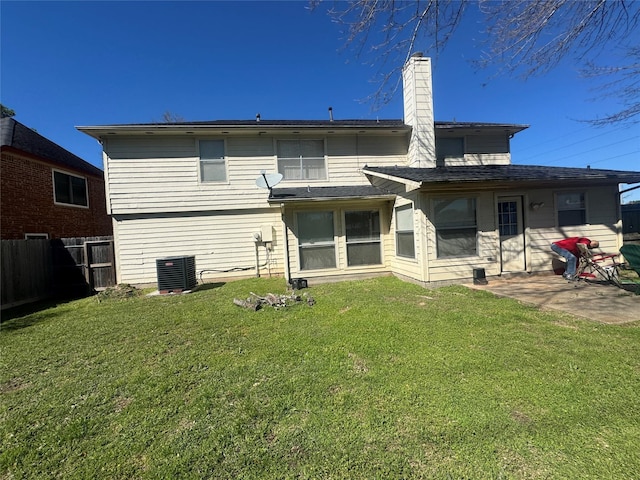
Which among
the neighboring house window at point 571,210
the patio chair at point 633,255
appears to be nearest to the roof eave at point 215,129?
the neighboring house window at point 571,210

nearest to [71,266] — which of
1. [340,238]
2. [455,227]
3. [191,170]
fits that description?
[191,170]

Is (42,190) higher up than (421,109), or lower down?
lower down

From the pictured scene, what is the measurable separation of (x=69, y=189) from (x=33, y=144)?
1.93 metres

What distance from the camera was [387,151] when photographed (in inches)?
400

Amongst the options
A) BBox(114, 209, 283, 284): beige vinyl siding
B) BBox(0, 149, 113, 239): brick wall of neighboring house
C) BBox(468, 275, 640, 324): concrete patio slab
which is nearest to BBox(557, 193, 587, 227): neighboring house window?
BBox(468, 275, 640, 324): concrete patio slab

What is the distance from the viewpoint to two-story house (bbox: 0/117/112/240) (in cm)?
974

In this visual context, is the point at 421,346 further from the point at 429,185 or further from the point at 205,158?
the point at 205,158

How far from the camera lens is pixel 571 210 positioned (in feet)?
25.9

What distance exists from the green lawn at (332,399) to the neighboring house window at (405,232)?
9.97 ft

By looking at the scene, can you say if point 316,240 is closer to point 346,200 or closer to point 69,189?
point 346,200

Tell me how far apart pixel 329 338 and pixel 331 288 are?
354 centimetres

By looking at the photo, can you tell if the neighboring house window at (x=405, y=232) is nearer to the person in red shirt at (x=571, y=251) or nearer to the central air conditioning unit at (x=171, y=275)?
the person in red shirt at (x=571, y=251)

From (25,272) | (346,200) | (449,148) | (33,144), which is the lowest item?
(25,272)

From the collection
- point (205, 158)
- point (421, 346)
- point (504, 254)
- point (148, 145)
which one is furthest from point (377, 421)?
point (148, 145)
